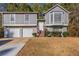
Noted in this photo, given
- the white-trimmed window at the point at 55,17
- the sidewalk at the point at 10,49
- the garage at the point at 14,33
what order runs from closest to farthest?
the sidewalk at the point at 10,49, the garage at the point at 14,33, the white-trimmed window at the point at 55,17

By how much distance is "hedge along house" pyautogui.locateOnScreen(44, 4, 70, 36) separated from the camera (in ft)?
91.6

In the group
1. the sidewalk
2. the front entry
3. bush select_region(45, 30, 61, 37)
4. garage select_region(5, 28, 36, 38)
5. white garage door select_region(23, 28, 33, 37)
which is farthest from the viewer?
the front entry

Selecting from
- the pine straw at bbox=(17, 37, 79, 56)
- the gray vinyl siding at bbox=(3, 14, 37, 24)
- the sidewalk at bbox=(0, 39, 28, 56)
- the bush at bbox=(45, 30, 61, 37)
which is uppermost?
the gray vinyl siding at bbox=(3, 14, 37, 24)

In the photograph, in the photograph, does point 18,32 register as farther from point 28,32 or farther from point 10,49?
point 10,49

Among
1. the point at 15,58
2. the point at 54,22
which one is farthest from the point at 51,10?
the point at 15,58

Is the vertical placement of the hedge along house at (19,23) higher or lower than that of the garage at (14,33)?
higher

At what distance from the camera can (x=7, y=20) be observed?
98.0ft

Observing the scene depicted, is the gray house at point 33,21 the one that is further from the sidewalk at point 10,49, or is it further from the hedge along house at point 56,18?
the sidewalk at point 10,49

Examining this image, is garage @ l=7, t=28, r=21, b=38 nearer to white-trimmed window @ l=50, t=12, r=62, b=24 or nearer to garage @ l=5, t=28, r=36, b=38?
garage @ l=5, t=28, r=36, b=38

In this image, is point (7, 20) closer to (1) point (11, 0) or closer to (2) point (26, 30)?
(2) point (26, 30)

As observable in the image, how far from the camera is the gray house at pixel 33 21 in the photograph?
27500 millimetres

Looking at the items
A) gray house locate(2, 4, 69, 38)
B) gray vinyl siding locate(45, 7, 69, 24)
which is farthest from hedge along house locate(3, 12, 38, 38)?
gray vinyl siding locate(45, 7, 69, 24)

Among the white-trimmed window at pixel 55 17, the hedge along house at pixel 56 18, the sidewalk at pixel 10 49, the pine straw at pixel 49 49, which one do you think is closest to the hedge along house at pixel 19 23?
the hedge along house at pixel 56 18

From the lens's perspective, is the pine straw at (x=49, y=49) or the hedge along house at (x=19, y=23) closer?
the pine straw at (x=49, y=49)
